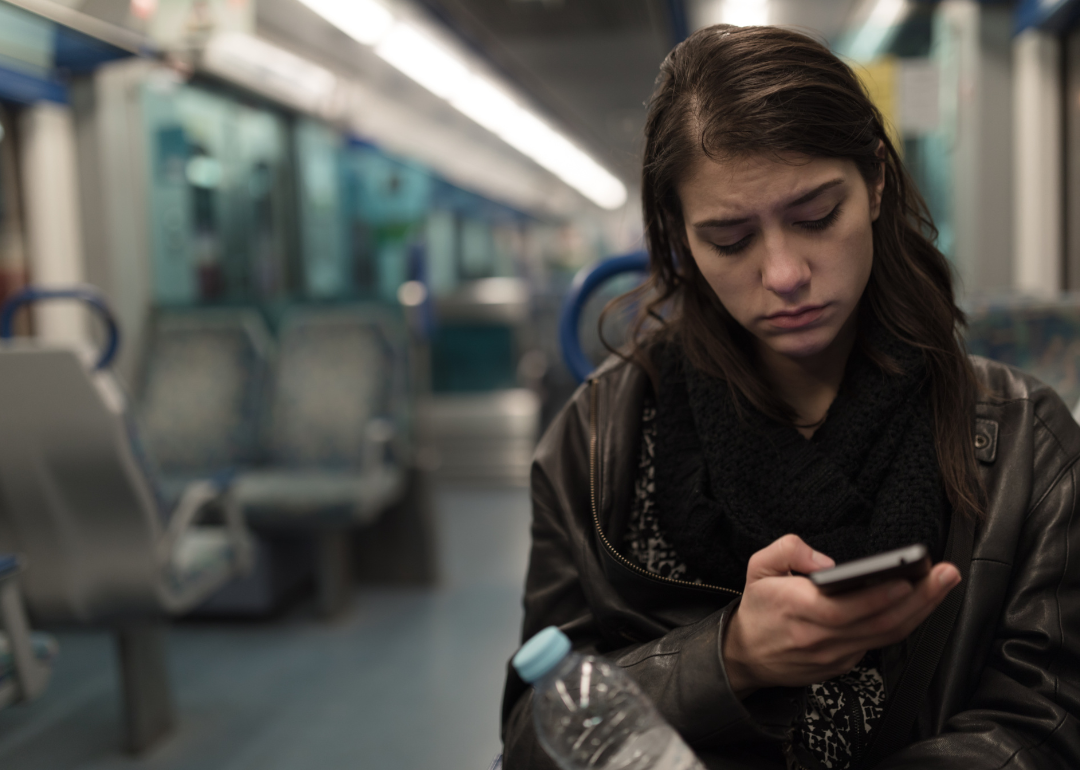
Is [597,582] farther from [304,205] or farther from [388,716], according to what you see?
[304,205]

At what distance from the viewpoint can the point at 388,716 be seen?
274 cm

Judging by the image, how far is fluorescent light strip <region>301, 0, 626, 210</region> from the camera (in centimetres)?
491

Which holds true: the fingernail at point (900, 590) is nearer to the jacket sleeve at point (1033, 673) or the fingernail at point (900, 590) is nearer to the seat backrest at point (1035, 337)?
the jacket sleeve at point (1033, 673)

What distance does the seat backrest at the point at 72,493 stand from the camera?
204cm

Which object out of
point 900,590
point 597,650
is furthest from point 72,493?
point 900,590

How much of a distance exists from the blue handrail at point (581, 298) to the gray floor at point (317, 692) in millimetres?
919

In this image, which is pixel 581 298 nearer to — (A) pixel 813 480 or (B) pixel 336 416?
(A) pixel 813 480

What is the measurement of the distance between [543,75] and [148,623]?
25.5 ft

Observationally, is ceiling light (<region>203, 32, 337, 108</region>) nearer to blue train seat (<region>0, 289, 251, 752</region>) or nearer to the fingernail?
blue train seat (<region>0, 289, 251, 752</region>)

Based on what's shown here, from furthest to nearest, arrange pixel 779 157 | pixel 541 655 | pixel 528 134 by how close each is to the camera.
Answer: pixel 528 134 < pixel 779 157 < pixel 541 655

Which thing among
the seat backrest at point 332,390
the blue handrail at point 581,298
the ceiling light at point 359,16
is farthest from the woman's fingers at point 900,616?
the ceiling light at point 359,16

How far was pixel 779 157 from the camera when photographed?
3.02 ft

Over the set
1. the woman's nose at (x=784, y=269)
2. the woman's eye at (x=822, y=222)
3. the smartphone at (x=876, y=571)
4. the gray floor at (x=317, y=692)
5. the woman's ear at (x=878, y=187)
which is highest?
the woman's ear at (x=878, y=187)

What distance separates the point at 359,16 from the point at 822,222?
15.3 ft
